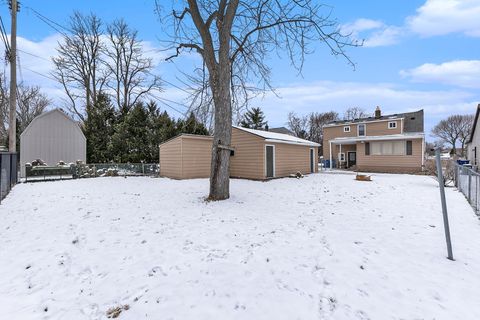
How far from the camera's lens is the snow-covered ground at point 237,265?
2.65 metres

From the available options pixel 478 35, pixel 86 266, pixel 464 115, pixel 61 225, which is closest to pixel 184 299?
pixel 86 266

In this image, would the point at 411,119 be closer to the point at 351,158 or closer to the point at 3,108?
the point at 351,158

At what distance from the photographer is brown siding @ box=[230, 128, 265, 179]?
46.6ft

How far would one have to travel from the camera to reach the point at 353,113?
156 feet

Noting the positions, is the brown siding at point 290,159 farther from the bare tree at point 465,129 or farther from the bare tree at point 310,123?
the bare tree at point 465,129

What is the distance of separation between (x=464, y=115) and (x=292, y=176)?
51132mm

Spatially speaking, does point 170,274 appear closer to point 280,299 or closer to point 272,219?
point 280,299

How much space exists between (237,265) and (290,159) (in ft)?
44.5

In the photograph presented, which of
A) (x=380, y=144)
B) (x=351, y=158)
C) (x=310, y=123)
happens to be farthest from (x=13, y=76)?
(x=310, y=123)

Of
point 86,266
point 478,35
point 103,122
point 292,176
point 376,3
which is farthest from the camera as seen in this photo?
point 103,122

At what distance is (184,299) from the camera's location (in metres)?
2.77

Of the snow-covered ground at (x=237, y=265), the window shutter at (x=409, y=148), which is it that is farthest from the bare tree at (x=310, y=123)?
the snow-covered ground at (x=237, y=265)

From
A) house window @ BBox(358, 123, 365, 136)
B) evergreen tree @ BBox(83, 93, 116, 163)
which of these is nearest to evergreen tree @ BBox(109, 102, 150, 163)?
evergreen tree @ BBox(83, 93, 116, 163)

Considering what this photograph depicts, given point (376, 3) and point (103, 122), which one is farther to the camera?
point (103, 122)
